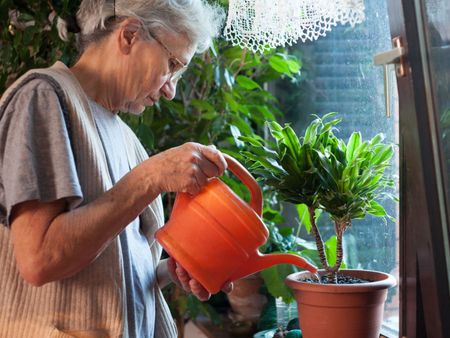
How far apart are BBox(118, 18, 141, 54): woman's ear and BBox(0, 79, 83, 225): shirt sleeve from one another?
8.3 inches

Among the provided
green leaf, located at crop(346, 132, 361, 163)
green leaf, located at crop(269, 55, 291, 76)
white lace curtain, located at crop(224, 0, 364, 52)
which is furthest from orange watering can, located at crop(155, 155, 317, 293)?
green leaf, located at crop(269, 55, 291, 76)

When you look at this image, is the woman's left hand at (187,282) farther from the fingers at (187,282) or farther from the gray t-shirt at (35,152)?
the gray t-shirt at (35,152)

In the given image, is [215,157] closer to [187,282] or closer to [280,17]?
[187,282]

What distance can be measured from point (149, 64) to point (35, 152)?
1.13ft

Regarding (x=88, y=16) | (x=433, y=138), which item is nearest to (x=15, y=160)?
(x=88, y=16)

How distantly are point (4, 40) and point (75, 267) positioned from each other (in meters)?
1.52

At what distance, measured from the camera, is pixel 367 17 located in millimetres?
1807

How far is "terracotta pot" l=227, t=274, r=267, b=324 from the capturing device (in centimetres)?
220

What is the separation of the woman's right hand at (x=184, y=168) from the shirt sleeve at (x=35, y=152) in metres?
0.13

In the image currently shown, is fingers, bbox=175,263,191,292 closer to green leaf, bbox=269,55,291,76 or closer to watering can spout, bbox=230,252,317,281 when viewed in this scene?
watering can spout, bbox=230,252,317,281

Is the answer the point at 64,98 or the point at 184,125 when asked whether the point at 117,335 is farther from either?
the point at 184,125

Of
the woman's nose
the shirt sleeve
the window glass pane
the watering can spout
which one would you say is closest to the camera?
the shirt sleeve

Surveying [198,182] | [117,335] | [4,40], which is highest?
[4,40]

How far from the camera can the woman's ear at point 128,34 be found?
1.29m
